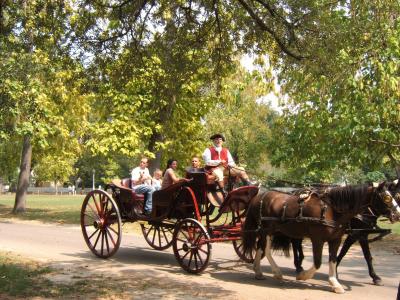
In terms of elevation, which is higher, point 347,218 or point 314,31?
point 314,31

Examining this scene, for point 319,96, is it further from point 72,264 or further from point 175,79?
point 72,264

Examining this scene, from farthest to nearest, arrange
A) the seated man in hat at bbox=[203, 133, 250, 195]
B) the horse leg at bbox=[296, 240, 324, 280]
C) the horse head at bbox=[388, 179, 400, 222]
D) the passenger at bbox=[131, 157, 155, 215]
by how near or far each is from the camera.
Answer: the passenger at bbox=[131, 157, 155, 215]
the seated man in hat at bbox=[203, 133, 250, 195]
the horse leg at bbox=[296, 240, 324, 280]
the horse head at bbox=[388, 179, 400, 222]

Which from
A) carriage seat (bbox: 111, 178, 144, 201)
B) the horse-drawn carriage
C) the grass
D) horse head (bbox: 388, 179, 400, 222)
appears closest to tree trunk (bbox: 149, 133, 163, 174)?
carriage seat (bbox: 111, 178, 144, 201)

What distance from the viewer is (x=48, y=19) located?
444 inches

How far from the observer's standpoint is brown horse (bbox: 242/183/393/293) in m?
8.77

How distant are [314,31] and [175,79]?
10.6ft

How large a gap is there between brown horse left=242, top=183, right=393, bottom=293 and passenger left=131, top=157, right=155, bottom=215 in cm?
285

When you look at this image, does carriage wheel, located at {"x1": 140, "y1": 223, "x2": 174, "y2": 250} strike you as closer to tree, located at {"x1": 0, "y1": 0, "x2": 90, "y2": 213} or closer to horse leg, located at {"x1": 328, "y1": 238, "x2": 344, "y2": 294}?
tree, located at {"x1": 0, "y1": 0, "x2": 90, "y2": 213}

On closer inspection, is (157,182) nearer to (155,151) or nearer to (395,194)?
(395,194)

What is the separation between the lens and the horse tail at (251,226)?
993cm

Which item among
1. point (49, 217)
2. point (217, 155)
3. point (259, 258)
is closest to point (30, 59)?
point (217, 155)

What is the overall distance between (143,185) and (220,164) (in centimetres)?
224

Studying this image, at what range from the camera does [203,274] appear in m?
10.1

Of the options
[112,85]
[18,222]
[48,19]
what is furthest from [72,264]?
[18,222]
